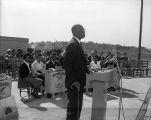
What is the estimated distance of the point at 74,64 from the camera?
4.59 m

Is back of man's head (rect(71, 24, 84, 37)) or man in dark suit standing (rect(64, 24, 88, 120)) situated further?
back of man's head (rect(71, 24, 84, 37))

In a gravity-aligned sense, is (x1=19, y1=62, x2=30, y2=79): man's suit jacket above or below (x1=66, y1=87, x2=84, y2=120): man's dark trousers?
above

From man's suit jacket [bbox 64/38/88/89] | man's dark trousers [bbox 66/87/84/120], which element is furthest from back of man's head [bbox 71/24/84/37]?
man's dark trousers [bbox 66/87/84/120]

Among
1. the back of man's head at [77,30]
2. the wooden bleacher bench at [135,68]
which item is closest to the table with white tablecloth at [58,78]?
the back of man's head at [77,30]

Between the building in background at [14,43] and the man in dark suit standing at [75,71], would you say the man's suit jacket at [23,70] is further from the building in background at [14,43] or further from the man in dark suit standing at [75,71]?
the building in background at [14,43]

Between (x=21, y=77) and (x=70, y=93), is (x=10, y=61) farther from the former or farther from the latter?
(x=70, y=93)

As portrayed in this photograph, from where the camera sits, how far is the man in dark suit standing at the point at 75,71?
14.9 ft

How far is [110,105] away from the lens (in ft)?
24.7

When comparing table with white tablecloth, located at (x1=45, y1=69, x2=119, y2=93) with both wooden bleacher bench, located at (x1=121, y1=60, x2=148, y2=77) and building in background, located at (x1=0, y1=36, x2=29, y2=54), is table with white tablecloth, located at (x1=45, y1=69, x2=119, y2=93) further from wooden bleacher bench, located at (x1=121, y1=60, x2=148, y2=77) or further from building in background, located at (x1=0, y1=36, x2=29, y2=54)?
building in background, located at (x1=0, y1=36, x2=29, y2=54)

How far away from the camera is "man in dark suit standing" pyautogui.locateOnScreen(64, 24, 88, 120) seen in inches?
179

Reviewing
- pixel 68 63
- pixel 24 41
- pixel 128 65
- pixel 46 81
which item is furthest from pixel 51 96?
pixel 24 41

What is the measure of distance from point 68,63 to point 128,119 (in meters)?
2.37

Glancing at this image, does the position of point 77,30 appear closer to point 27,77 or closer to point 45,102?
point 45,102

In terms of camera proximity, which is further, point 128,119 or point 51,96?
point 51,96
